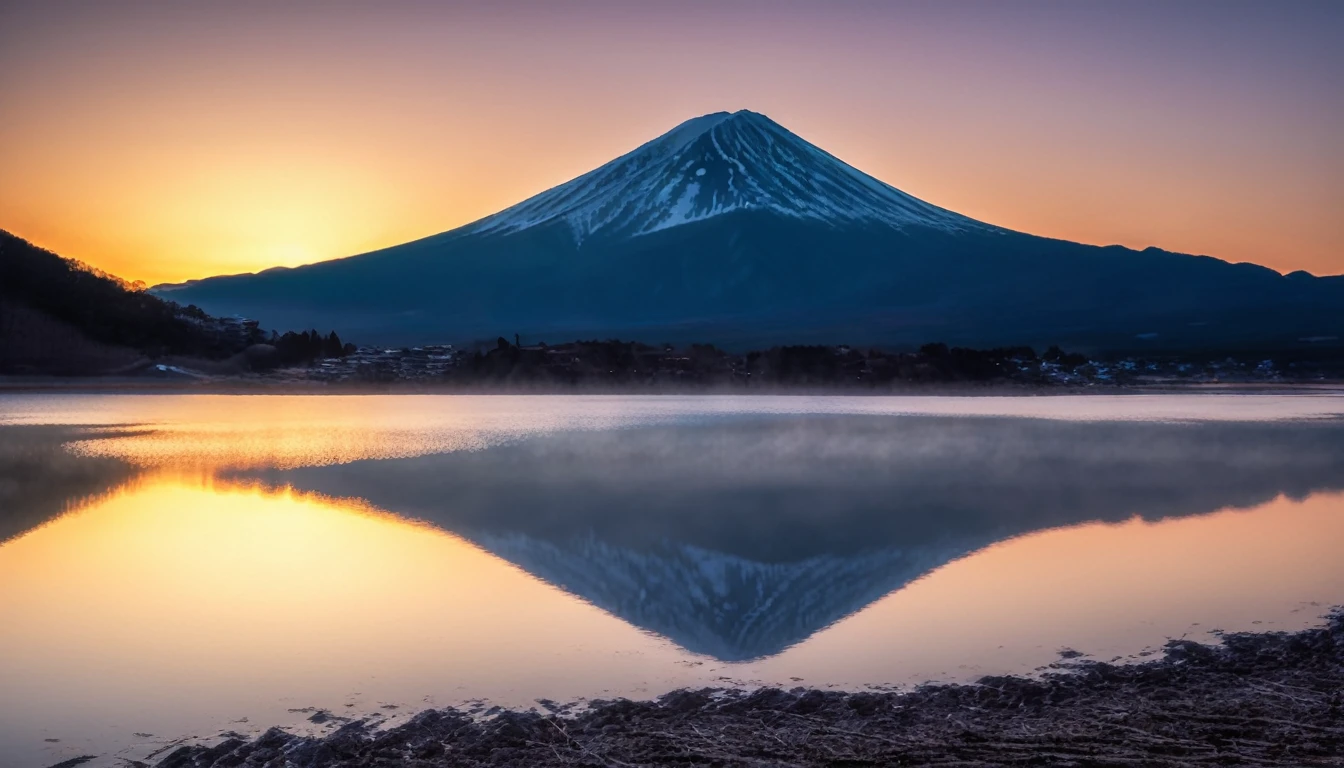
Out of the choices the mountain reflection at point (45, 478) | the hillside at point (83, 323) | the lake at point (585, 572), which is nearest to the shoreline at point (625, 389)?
the hillside at point (83, 323)

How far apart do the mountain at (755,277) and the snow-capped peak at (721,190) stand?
0.80 ft

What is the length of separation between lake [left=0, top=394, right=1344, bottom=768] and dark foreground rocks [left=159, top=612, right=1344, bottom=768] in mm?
457

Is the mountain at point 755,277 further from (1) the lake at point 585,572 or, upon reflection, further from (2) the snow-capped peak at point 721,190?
(1) the lake at point 585,572

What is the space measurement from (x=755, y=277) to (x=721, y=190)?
16054mm

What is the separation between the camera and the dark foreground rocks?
18.6ft

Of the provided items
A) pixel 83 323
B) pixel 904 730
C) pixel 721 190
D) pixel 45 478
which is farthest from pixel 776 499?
pixel 721 190

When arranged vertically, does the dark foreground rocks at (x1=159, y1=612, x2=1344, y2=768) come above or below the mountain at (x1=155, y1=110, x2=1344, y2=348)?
below

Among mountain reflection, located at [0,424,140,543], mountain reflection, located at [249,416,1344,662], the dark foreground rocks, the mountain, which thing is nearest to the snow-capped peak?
the mountain

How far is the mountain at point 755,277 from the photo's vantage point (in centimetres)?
11650

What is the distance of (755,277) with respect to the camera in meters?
137

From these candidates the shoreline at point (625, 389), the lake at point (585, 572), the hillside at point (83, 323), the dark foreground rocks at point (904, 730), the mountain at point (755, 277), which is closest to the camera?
the dark foreground rocks at point (904, 730)

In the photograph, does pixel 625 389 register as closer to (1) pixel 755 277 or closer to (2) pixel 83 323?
(2) pixel 83 323

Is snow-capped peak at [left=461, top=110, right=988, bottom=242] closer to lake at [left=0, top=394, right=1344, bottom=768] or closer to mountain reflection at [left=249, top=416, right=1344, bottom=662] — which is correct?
mountain reflection at [left=249, top=416, right=1344, bottom=662]

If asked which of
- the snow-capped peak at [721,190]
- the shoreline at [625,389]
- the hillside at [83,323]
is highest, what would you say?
the snow-capped peak at [721,190]
